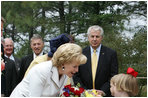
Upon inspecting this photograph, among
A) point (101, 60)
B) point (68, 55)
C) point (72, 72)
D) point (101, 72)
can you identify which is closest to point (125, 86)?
point (72, 72)

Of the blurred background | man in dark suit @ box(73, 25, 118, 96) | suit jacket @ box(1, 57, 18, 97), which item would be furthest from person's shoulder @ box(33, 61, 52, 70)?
the blurred background

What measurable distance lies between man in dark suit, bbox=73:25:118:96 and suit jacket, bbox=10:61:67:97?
1223 mm

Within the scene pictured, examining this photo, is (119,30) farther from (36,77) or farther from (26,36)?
(36,77)

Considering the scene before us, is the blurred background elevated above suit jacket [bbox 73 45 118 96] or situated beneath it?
elevated above

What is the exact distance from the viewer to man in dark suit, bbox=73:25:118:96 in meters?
4.01

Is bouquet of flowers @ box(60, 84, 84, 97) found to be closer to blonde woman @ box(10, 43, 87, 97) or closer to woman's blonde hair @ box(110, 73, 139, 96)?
blonde woman @ box(10, 43, 87, 97)

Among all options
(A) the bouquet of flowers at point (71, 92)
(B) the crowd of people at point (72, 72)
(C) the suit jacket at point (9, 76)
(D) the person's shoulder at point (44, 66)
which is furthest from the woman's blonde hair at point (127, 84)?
(C) the suit jacket at point (9, 76)

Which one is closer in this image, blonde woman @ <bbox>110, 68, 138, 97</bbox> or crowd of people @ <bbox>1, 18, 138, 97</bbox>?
crowd of people @ <bbox>1, 18, 138, 97</bbox>

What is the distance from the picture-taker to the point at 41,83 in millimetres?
2668

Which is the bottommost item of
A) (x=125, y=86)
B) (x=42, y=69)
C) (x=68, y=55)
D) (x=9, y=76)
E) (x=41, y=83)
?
(x=9, y=76)

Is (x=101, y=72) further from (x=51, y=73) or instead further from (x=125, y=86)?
(x=51, y=73)

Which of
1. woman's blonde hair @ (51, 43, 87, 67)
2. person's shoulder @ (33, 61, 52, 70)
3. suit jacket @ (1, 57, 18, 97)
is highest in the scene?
woman's blonde hair @ (51, 43, 87, 67)

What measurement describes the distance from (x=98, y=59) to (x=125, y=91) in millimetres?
1149

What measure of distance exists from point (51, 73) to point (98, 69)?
1428mm
